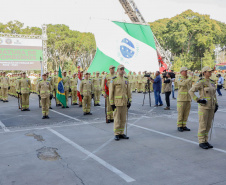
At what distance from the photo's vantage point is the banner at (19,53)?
26438 millimetres

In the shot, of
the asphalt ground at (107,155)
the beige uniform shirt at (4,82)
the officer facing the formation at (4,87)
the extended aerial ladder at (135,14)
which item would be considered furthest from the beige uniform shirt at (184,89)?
the extended aerial ladder at (135,14)

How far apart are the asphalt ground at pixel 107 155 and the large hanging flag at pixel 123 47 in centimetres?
1594

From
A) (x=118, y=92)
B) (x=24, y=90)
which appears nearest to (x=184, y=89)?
(x=118, y=92)

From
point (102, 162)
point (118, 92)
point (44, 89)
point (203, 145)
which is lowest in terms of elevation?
point (102, 162)

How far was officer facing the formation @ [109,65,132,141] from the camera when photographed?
7273 millimetres

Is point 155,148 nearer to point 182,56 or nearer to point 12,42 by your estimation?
point 12,42

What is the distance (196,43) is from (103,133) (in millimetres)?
41439

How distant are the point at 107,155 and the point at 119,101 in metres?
1.83

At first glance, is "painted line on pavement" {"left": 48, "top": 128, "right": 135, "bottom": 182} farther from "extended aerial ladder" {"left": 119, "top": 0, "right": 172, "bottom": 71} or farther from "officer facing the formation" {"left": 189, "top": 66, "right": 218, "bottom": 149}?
"extended aerial ladder" {"left": 119, "top": 0, "right": 172, "bottom": 71}

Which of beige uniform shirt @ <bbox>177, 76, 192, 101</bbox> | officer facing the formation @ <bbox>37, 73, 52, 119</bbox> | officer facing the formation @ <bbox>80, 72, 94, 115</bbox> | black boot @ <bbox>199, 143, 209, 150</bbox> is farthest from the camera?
officer facing the formation @ <bbox>80, 72, 94, 115</bbox>

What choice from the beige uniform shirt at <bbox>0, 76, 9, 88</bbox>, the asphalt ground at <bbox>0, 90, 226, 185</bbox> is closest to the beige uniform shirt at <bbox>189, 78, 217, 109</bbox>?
the asphalt ground at <bbox>0, 90, 226, 185</bbox>

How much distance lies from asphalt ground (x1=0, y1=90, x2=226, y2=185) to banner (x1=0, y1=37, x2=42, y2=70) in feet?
61.7

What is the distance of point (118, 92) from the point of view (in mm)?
7367

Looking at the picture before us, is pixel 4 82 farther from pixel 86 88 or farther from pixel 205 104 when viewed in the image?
pixel 205 104
